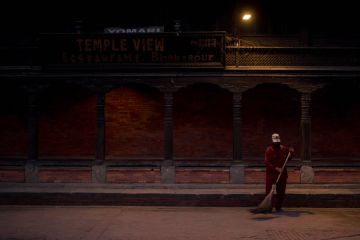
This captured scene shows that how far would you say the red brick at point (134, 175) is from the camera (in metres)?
13.5

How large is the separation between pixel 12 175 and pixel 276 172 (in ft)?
26.5

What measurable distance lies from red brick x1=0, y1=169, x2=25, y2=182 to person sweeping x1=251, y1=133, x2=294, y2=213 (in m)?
7.30

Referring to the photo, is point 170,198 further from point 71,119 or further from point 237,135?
point 71,119

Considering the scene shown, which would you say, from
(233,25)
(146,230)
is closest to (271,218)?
(146,230)

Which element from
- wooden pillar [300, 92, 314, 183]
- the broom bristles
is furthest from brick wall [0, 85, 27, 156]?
wooden pillar [300, 92, 314, 183]

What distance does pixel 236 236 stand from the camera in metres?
8.52

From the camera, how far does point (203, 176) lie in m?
13.4

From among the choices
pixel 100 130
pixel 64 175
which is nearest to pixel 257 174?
pixel 100 130

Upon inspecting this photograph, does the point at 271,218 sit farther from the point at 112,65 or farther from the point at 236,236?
the point at 112,65

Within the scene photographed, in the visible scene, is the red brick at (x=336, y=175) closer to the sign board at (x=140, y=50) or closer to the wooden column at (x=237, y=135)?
the wooden column at (x=237, y=135)

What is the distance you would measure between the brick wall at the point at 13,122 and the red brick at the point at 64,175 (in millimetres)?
3159

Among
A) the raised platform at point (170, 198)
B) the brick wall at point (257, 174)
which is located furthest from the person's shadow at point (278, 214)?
the brick wall at point (257, 174)

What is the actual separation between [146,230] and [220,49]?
21.0ft

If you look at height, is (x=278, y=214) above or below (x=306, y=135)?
below
